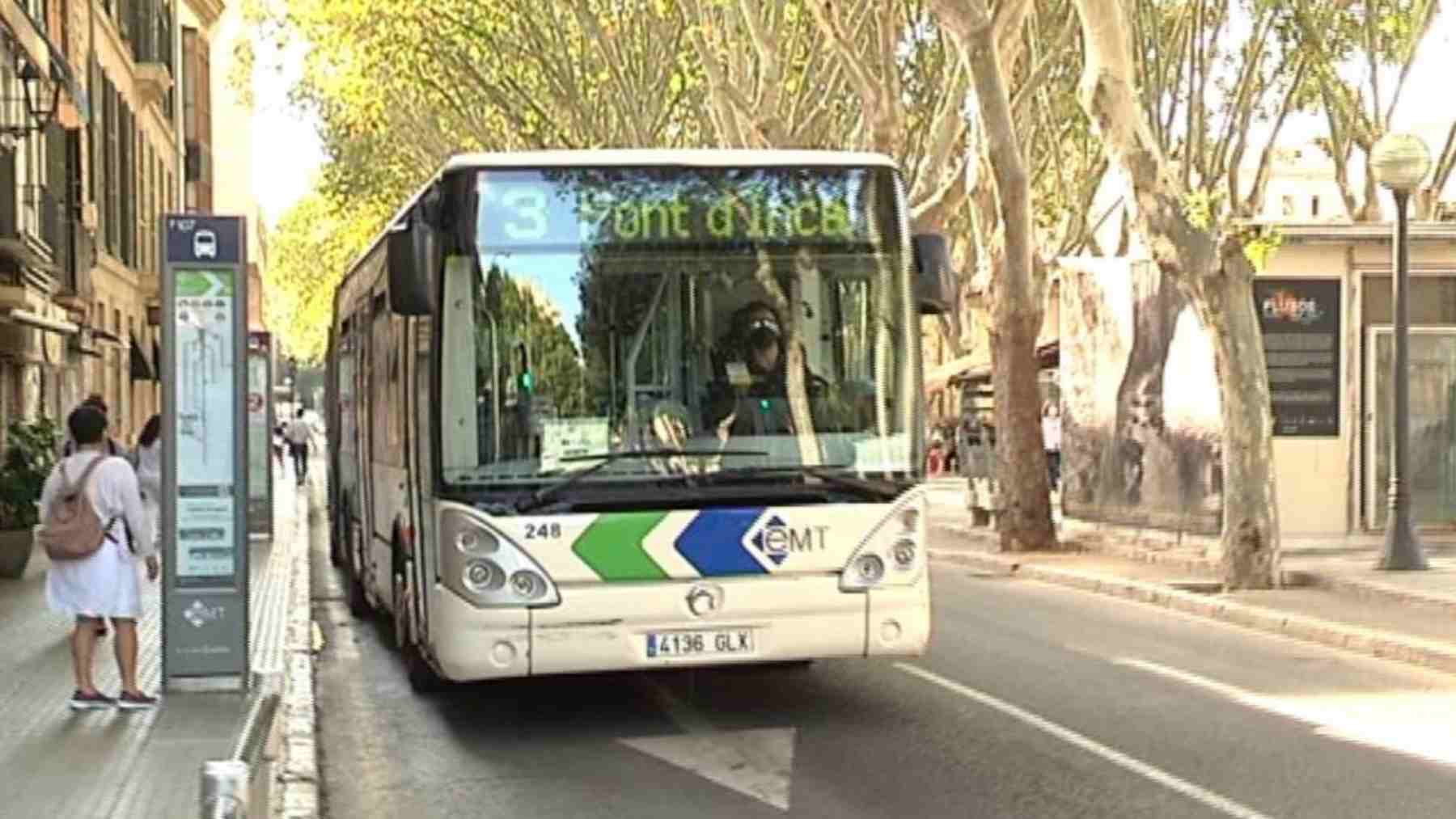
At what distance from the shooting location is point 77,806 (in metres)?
7.63

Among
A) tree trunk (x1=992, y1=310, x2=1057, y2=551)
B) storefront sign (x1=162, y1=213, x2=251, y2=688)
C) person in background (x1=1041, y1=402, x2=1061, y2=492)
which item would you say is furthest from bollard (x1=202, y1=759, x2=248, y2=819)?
person in background (x1=1041, y1=402, x2=1061, y2=492)

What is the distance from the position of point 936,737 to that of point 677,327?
2.52 m

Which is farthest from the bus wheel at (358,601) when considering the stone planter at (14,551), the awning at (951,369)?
the awning at (951,369)

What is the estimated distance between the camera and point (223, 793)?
13.1 ft

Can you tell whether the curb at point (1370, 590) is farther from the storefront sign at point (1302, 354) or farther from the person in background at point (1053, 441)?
the person in background at point (1053, 441)

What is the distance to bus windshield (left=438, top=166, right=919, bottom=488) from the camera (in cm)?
926

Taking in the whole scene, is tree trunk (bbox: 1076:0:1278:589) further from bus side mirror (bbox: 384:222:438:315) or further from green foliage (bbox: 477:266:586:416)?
bus side mirror (bbox: 384:222:438:315)

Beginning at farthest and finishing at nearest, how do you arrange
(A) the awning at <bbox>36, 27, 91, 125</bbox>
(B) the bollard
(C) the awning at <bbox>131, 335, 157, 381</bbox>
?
1. (C) the awning at <bbox>131, 335, 157, 381</bbox>
2. (A) the awning at <bbox>36, 27, 91, 125</bbox>
3. (B) the bollard

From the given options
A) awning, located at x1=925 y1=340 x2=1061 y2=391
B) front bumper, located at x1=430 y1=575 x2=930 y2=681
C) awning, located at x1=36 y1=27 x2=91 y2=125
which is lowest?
front bumper, located at x1=430 y1=575 x2=930 y2=681

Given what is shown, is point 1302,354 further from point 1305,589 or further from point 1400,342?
point 1305,589

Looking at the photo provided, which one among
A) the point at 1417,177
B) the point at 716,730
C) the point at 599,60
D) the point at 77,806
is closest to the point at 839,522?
the point at 716,730

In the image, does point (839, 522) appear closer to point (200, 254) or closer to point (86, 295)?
point (200, 254)

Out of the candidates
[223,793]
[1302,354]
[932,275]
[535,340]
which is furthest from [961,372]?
[223,793]

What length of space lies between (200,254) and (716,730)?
3.97 m
